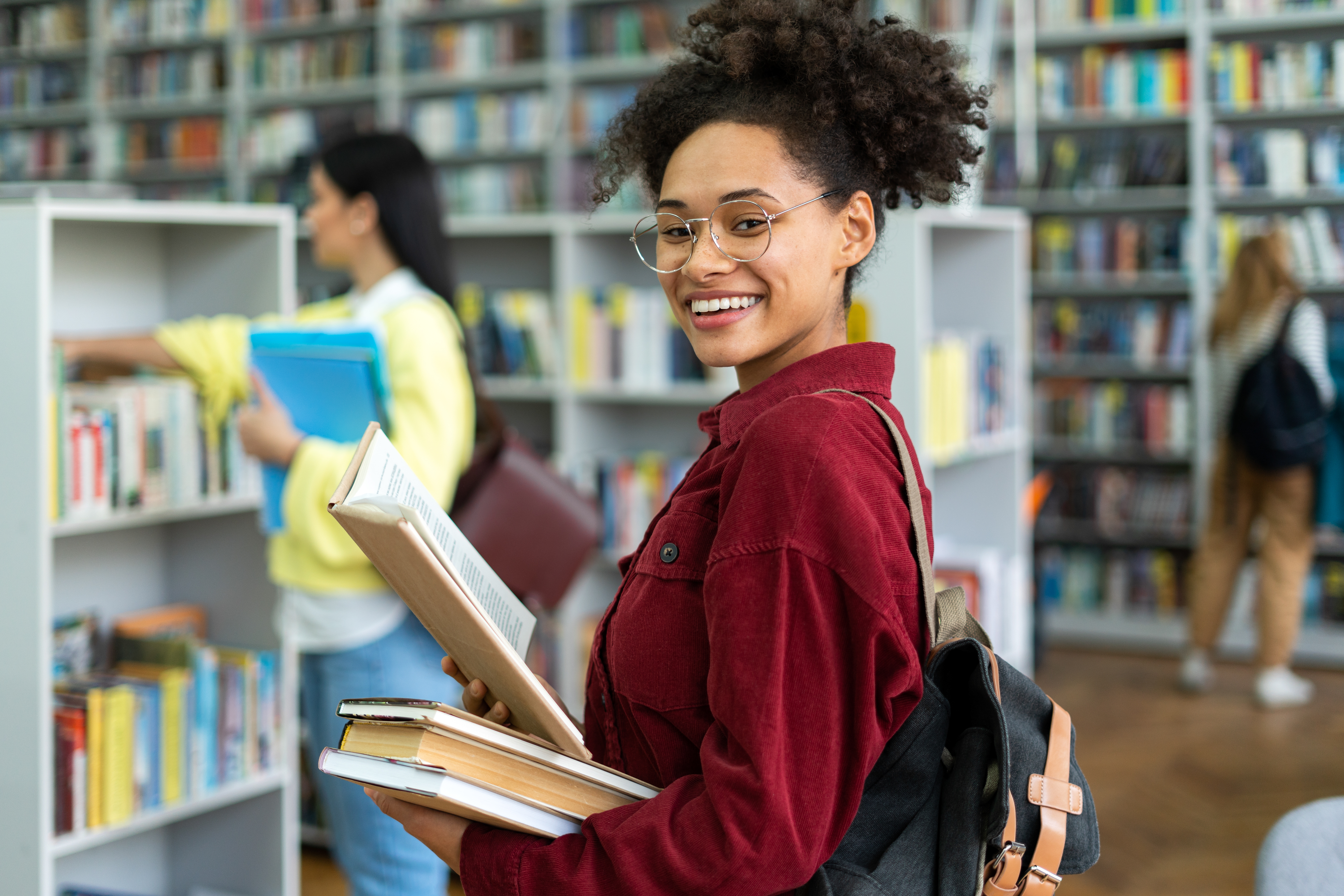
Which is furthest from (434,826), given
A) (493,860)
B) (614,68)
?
(614,68)

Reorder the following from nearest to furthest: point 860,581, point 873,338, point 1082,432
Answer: point 860,581 → point 873,338 → point 1082,432

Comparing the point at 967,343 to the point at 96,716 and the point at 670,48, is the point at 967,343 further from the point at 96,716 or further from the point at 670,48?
the point at 670,48

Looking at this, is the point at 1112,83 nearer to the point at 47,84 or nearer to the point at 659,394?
the point at 659,394

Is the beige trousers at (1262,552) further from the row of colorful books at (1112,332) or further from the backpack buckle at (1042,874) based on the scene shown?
the backpack buckle at (1042,874)

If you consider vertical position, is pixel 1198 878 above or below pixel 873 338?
below

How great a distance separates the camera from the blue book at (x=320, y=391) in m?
1.87

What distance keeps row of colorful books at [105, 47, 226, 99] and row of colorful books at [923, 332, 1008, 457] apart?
550 centimetres

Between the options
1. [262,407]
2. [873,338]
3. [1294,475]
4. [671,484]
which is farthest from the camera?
[1294,475]

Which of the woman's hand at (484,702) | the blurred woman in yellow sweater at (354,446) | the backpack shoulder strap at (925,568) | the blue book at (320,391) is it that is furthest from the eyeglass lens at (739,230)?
the blurred woman in yellow sweater at (354,446)

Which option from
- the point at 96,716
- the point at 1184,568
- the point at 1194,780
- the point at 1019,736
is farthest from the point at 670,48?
the point at 1019,736

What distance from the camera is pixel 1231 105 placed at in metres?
5.35

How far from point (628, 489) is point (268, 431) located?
5.67 feet

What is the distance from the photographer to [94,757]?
2043 mm

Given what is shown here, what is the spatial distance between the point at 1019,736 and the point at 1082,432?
505cm
